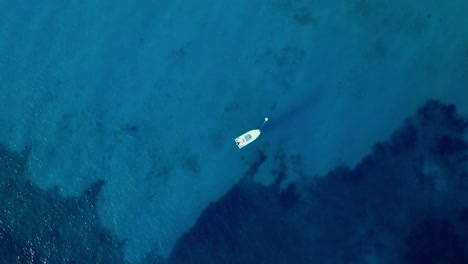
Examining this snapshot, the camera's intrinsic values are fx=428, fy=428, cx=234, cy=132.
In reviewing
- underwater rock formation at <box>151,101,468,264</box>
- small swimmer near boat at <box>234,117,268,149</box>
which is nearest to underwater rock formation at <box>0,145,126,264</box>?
underwater rock formation at <box>151,101,468,264</box>

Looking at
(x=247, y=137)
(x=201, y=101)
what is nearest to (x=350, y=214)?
(x=247, y=137)

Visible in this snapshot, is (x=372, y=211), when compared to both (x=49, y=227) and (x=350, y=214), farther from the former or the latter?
(x=49, y=227)

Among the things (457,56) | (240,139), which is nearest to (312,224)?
(240,139)

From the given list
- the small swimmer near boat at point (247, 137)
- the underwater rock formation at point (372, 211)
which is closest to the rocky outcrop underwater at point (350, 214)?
the underwater rock formation at point (372, 211)

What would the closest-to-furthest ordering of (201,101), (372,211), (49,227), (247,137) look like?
(372,211)
(247,137)
(201,101)
(49,227)

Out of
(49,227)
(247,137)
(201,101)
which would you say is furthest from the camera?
(49,227)

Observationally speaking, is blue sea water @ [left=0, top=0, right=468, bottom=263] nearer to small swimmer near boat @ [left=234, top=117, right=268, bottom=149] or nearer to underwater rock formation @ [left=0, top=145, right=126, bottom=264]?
underwater rock formation @ [left=0, top=145, right=126, bottom=264]

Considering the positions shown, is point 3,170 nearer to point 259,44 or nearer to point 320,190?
point 259,44
